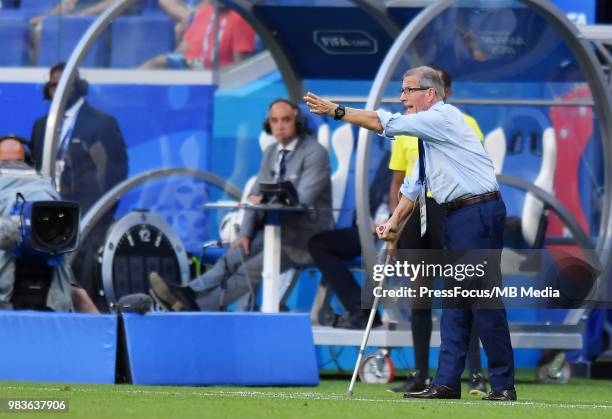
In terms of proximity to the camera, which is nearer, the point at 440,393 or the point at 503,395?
the point at 503,395

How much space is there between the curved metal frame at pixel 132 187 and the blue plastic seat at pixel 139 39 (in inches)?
37.5

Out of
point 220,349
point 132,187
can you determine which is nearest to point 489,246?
point 220,349

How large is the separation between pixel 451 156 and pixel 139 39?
5.40 meters

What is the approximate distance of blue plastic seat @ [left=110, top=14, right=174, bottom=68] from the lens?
13.8 m

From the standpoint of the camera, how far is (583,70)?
13180mm

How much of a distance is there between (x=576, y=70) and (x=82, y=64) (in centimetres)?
382

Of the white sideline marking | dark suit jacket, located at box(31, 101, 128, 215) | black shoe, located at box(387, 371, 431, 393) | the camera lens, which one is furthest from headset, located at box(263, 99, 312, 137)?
the white sideline marking

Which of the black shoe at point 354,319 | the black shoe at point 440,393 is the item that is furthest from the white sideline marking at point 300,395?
the black shoe at point 354,319

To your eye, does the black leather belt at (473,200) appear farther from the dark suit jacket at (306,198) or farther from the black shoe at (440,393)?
the dark suit jacket at (306,198)

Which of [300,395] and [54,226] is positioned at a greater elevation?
[54,226]

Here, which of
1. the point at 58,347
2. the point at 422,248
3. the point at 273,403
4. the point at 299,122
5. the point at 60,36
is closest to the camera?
the point at 273,403

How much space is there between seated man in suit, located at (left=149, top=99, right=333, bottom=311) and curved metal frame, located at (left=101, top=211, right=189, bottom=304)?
28cm

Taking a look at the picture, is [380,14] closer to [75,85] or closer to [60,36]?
[75,85]

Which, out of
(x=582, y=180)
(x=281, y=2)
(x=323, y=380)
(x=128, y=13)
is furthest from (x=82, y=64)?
(x=582, y=180)
